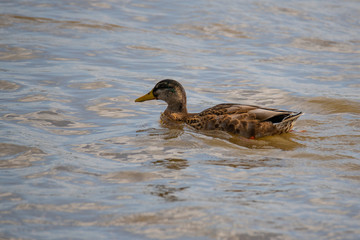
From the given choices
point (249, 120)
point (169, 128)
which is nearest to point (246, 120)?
point (249, 120)

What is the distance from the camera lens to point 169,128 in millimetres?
9789

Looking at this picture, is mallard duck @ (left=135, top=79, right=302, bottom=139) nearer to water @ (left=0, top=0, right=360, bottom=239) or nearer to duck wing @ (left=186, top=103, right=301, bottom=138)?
duck wing @ (left=186, top=103, right=301, bottom=138)

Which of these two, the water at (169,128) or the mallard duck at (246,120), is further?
the mallard duck at (246,120)

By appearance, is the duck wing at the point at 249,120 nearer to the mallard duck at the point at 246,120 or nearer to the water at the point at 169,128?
the mallard duck at the point at 246,120

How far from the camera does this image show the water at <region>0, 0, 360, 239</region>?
581 cm

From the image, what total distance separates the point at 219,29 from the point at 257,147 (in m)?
9.65

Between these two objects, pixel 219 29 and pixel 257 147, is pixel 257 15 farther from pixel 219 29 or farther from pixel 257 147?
pixel 257 147

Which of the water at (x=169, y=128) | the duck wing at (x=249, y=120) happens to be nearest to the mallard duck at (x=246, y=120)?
the duck wing at (x=249, y=120)

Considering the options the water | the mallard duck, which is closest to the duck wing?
the mallard duck

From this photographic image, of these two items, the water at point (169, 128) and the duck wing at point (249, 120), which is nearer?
the water at point (169, 128)

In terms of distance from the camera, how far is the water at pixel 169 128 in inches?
229

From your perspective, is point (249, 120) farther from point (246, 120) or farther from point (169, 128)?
point (169, 128)

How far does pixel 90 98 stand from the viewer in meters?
11.3

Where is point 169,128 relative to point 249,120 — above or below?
below
